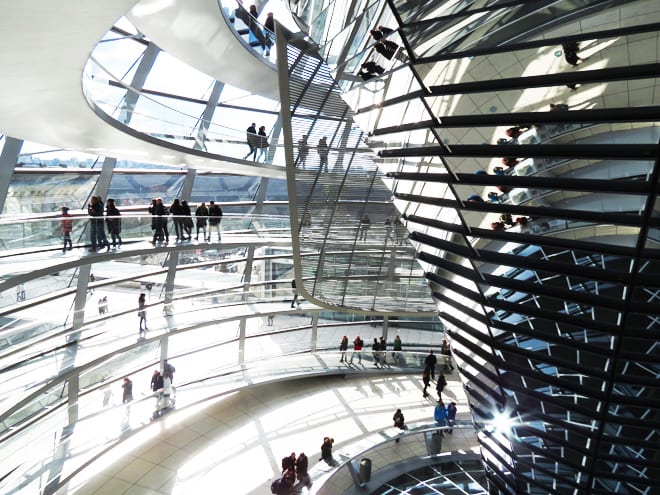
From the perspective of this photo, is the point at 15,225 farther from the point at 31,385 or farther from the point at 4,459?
the point at 4,459

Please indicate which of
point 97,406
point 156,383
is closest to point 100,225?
point 97,406

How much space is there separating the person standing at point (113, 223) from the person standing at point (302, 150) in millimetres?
5260

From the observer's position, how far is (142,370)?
67.6 ft

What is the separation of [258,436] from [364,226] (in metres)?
8.18

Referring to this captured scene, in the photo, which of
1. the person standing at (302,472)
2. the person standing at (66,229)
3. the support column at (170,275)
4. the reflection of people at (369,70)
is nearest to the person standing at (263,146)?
the support column at (170,275)

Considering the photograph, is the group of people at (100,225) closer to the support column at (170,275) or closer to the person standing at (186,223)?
the person standing at (186,223)

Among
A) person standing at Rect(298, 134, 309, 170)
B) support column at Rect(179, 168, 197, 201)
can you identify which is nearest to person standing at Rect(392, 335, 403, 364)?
support column at Rect(179, 168, 197, 201)

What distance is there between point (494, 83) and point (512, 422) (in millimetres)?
6263

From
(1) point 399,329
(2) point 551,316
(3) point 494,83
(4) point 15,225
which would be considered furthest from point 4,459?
(1) point 399,329

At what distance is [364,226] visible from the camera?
1783 cm

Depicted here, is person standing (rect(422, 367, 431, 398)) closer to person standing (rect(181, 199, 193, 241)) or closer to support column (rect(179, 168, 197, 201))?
person standing (rect(181, 199, 193, 241))

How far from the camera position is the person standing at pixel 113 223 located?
46.9ft

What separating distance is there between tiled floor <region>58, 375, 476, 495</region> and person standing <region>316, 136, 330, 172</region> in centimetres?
797

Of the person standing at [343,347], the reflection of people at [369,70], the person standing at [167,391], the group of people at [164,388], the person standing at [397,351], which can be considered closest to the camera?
the reflection of people at [369,70]
